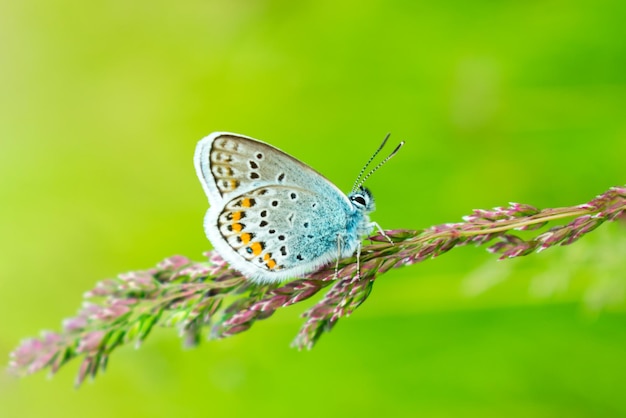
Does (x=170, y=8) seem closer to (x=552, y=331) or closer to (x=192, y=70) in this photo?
(x=192, y=70)

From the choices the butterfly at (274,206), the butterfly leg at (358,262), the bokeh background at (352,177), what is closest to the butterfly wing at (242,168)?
the butterfly at (274,206)

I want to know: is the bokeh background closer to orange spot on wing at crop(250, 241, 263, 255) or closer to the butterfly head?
the butterfly head

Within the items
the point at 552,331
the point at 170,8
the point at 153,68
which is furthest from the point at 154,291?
the point at 170,8

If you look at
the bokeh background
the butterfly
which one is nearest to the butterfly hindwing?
the butterfly

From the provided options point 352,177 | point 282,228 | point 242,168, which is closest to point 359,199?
point 282,228

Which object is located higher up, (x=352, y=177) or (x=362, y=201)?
(x=352, y=177)

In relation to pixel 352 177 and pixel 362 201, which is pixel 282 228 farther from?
pixel 352 177
